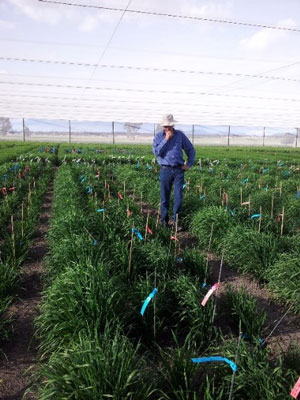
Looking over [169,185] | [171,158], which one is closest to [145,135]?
[169,185]

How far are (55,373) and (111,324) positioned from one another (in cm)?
70

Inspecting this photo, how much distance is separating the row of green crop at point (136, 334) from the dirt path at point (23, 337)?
13cm

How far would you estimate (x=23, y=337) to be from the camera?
130 inches

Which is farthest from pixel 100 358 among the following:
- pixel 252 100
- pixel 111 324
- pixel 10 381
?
pixel 252 100

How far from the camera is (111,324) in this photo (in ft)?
10.0

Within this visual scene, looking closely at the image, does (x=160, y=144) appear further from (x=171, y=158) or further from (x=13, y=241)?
(x=13, y=241)

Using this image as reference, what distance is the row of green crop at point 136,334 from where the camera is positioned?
2.35 m

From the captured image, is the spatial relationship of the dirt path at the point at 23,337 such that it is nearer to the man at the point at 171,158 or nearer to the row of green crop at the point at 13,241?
the row of green crop at the point at 13,241

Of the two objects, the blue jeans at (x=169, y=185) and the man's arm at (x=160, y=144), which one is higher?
the man's arm at (x=160, y=144)

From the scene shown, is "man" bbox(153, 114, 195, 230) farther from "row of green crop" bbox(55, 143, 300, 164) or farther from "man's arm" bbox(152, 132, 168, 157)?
"row of green crop" bbox(55, 143, 300, 164)

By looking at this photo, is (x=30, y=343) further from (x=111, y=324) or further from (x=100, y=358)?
(x=100, y=358)

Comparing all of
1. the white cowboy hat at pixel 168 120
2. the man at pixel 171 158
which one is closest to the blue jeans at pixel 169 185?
the man at pixel 171 158

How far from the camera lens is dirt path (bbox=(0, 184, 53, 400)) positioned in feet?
8.89

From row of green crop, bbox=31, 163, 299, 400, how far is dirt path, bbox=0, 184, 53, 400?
133 millimetres
